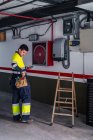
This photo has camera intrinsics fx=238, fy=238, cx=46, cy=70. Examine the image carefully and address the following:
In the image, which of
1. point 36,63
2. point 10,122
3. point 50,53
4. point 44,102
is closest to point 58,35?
point 50,53

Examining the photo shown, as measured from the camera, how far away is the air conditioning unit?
633 centimetres

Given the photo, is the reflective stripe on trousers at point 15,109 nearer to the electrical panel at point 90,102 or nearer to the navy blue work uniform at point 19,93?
the navy blue work uniform at point 19,93

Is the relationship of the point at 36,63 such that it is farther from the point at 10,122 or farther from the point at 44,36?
the point at 10,122

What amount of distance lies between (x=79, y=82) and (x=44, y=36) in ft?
5.90

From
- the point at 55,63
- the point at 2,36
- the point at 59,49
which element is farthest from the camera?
the point at 2,36

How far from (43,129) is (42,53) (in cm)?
247

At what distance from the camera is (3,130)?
459 centimetres

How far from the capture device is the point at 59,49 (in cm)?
593

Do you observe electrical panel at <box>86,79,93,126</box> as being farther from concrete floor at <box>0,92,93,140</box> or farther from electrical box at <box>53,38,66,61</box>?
electrical box at <box>53,38,66,61</box>

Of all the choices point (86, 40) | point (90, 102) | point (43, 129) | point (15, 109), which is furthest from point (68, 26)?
point (43, 129)

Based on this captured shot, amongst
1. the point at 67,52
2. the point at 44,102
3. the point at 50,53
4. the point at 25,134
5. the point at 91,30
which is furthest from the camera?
the point at 44,102

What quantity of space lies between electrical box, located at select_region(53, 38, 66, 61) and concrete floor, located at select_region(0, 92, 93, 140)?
1.40 metres

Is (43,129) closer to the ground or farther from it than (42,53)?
closer to the ground

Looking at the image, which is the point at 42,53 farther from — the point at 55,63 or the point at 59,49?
the point at 59,49
